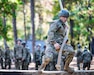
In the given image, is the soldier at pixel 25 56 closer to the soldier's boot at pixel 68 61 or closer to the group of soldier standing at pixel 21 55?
the group of soldier standing at pixel 21 55

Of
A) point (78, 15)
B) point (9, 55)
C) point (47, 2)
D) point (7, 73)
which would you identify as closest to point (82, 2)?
point (78, 15)

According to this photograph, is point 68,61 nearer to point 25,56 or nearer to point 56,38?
point 56,38

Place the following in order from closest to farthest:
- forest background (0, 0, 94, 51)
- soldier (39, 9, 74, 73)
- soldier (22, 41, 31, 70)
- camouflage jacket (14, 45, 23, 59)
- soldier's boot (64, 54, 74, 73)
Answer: soldier (39, 9, 74, 73), soldier's boot (64, 54, 74, 73), camouflage jacket (14, 45, 23, 59), soldier (22, 41, 31, 70), forest background (0, 0, 94, 51)

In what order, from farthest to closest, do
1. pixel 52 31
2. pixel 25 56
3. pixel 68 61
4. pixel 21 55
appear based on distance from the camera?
pixel 25 56 → pixel 21 55 → pixel 68 61 → pixel 52 31

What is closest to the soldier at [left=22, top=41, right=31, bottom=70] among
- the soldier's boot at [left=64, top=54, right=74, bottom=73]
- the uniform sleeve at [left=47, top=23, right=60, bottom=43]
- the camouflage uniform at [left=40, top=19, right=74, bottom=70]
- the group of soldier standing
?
the group of soldier standing

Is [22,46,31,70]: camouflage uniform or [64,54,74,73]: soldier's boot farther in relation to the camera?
[22,46,31,70]: camouflage uniform

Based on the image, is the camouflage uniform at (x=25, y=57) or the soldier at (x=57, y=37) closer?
the soldier at (x=57, y=37)

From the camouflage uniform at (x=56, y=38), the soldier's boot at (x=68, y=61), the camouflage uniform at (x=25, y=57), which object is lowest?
the camouflage uniform at (x=25, y=57)

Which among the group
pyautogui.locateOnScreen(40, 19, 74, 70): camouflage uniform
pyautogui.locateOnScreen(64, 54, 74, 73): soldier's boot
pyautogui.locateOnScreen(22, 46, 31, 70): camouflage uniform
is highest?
pyautogui.locateOnScreen(40, 19, 74, 70): camouflage uniform

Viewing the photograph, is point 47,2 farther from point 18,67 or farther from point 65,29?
point 65,29

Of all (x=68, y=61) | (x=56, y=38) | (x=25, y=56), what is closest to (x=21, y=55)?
(x=25, y=56)

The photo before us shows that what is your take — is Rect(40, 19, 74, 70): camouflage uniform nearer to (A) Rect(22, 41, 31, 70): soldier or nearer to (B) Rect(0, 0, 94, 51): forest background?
(A) Rect(22, 41, 31, 70): soldier

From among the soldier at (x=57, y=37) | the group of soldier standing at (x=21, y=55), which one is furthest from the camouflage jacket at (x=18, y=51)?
the soldier at (x=57, y=37)

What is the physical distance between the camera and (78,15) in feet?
107
